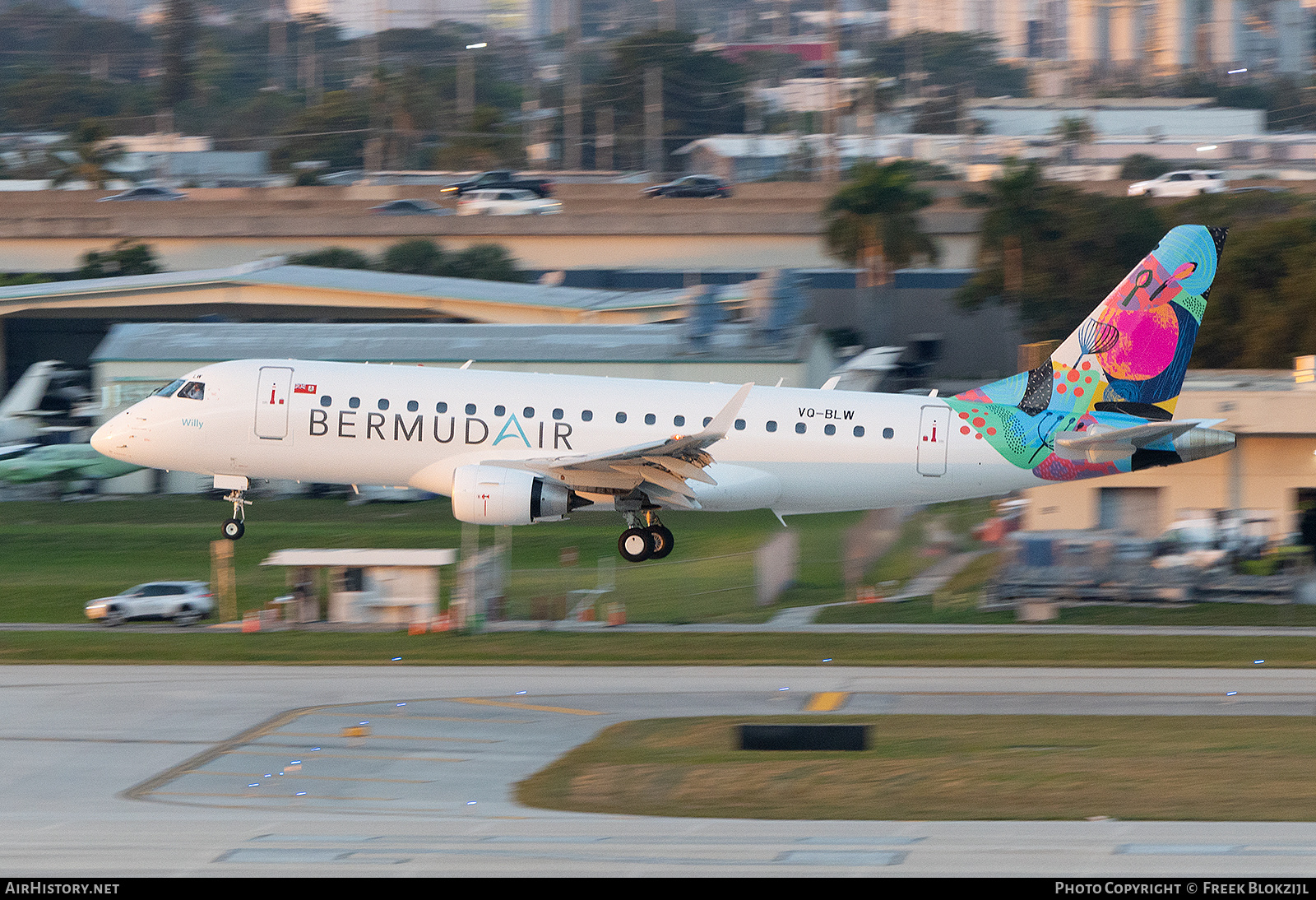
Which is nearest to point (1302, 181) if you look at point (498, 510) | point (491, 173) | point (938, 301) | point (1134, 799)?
point (938, 301)

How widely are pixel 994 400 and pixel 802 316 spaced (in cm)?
2991

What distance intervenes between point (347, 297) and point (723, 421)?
4061cm

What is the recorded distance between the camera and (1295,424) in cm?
4028

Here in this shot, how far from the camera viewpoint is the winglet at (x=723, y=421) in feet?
103

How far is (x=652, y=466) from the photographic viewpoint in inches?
1323

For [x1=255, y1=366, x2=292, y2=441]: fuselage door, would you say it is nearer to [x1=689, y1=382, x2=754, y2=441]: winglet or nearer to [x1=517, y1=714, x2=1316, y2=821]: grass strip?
[x1=689, y1=382, x2=754, y2=441]: winglet

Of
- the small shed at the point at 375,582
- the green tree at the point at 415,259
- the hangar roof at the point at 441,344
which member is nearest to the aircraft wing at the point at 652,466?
the small shed at the point at 375,582

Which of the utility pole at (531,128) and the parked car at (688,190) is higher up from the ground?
the utility pole at (531,128)

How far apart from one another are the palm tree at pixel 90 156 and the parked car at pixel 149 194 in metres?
12.2

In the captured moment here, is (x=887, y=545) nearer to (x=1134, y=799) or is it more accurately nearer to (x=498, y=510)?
(x=498, y=510)

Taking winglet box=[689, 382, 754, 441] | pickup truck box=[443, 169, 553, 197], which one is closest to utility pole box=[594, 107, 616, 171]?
pickup truck box=[443, 169, 553, 197]

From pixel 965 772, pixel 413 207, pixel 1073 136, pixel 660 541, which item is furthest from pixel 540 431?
pixel 1073 136

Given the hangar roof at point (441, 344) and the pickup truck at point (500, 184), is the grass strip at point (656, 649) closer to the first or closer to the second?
the hangar roof at point (441, 344)

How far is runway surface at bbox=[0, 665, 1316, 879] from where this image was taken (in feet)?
58.9
